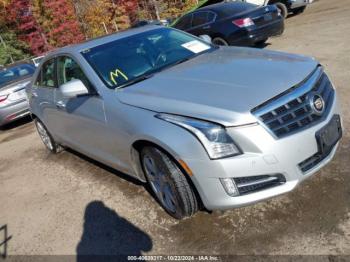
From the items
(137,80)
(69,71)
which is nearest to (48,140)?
(69,71)

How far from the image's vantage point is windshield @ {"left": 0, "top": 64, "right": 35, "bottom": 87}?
926 centimetres

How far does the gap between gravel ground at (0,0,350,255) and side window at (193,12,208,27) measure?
5.47m

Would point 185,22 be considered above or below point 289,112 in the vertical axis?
below

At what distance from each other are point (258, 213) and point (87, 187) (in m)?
2.24

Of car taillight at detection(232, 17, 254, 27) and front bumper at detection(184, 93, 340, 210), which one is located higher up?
front bumper at detection(184, 93, 340, 210)

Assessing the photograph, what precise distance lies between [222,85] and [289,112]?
0.61 meters

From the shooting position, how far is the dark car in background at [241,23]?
9539mm

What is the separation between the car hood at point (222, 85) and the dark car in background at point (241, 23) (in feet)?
18.8

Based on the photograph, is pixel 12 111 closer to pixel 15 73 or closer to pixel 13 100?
pixel 13 100

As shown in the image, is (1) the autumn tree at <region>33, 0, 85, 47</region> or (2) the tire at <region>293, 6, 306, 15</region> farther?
(1) the autumn tree at <region>33, 0, 85, 47</region>

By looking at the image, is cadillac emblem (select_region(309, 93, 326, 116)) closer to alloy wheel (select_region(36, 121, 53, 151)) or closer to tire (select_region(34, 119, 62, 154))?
tire (select_region(34, 119, 62, 154))

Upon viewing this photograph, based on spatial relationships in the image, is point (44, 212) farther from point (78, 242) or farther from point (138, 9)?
point (138, 9)

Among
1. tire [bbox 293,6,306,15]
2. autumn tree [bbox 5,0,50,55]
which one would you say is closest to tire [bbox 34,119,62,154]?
tire [bbox 293,6,306,15]

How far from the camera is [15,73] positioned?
384 inches
